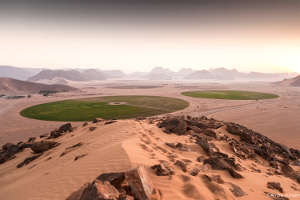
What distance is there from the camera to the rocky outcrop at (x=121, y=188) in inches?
124

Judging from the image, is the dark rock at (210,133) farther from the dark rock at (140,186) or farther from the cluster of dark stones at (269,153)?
the dark rock at (140,186)

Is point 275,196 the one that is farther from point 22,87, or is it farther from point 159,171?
point 22,87

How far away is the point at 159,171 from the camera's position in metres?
4.82

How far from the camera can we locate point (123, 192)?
11.3 ft

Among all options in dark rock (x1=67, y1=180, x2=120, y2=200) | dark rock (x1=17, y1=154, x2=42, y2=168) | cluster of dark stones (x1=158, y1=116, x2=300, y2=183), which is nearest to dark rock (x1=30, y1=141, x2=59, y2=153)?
dark rock (x1=17, y1=154, x2=42, y2=168)

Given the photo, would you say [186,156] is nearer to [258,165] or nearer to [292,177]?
[258,165]

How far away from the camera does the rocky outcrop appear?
10.4 ft

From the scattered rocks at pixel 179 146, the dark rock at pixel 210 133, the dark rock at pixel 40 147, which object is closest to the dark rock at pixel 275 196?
the scattered rocks at pixel 179 146

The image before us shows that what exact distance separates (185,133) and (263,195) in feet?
18.1

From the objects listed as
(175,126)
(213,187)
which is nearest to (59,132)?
(175,126)

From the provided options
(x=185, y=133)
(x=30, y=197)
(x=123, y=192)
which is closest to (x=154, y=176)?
(x=123, y=192)

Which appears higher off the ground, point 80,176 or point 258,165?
point 80,176

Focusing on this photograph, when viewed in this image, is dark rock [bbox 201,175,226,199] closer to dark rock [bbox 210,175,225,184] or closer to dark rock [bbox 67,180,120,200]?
dark rock [bbox 210,175,225,184]

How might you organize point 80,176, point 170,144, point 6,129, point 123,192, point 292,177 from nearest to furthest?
point 123,192
point 80,176
point 292,177
point 170,144
point 6,129
